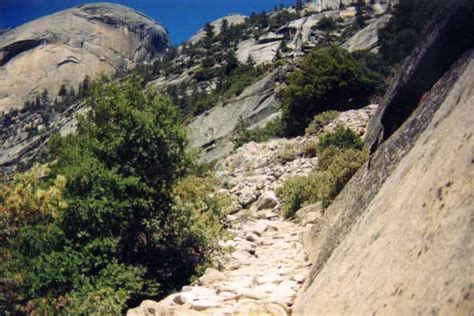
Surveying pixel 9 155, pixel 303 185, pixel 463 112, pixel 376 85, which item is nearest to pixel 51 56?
pixel 9 155

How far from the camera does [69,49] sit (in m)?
138

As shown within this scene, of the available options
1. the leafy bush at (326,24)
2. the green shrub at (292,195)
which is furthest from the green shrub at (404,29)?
the leafy bush at (326,24)

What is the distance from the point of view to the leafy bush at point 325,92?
26578 mm

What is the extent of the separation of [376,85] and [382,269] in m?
24.2

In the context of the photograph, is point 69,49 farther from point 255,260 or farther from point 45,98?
point 255,260

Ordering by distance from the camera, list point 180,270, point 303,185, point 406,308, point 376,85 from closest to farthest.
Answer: point 406,308
point 180,270
point 303,185
point 376,85

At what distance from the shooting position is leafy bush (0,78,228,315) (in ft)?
30.3

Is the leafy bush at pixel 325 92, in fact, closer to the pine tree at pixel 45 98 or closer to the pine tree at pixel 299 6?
the pine tree at pixel 299 6

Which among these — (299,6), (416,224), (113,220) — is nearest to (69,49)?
(299,6)

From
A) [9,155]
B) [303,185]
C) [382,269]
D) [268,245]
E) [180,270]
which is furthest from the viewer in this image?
[9,155]

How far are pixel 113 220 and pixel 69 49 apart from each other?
138010 millimetres

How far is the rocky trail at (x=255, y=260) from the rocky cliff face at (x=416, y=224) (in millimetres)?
785

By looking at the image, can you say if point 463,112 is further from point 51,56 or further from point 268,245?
point 51,56

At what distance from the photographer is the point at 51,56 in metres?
136
